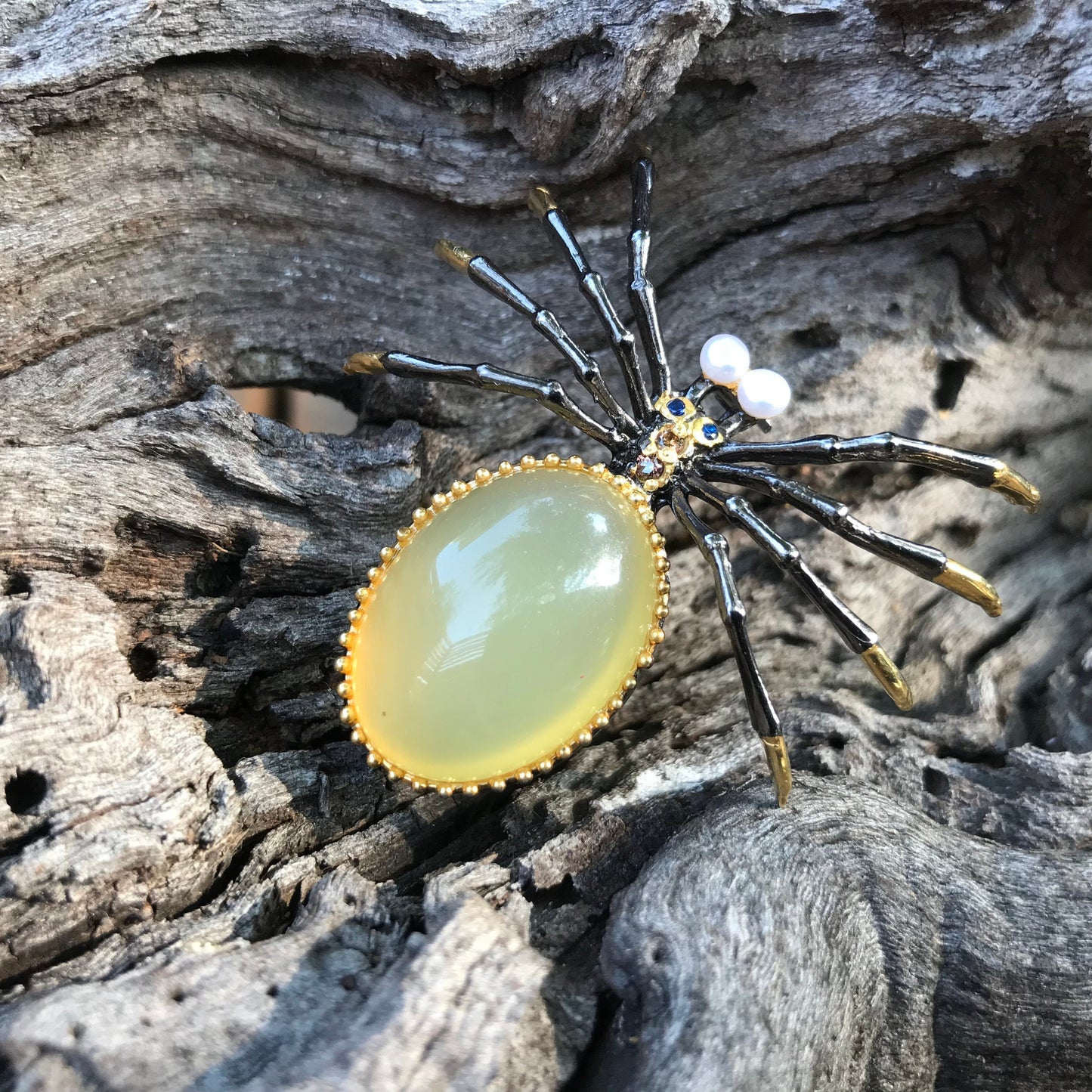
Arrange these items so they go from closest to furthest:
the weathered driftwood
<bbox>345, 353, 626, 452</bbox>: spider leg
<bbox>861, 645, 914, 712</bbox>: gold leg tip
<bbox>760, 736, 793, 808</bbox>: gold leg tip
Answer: the weathered driftwood → <bbox>760, 736, 793, 808</bbox>: gold leg tip → <bbox>861, 645, 914, 712</bbox>: gold leg tip → <bbox>345, 353, 626, 452</bbox>: spider leg

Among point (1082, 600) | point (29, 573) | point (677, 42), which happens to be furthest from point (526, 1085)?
point (677, 42)

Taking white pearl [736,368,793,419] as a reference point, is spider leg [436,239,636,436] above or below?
above

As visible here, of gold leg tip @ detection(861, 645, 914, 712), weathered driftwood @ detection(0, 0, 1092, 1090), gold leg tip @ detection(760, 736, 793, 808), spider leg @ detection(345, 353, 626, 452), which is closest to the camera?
weathered driftwood @ detection(0, 0, 1092, 1090)

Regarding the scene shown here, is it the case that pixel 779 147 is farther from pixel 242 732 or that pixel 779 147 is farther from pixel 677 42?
pixel 242 732

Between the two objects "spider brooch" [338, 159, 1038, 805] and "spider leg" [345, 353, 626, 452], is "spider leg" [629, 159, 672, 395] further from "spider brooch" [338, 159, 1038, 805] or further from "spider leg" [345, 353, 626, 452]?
"spider leg" [345, 353, 626, 452]

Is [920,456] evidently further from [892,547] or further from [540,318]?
[540,318]

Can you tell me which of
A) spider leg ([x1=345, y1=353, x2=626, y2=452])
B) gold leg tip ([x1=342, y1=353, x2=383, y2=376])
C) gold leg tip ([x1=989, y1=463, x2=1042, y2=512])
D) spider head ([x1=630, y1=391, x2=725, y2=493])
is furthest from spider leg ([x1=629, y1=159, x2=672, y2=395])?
gold leg tip ([x1=989, y1=463, x2=1042, y2=512])

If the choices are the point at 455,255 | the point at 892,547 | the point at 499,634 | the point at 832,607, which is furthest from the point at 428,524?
the point at 892,547
